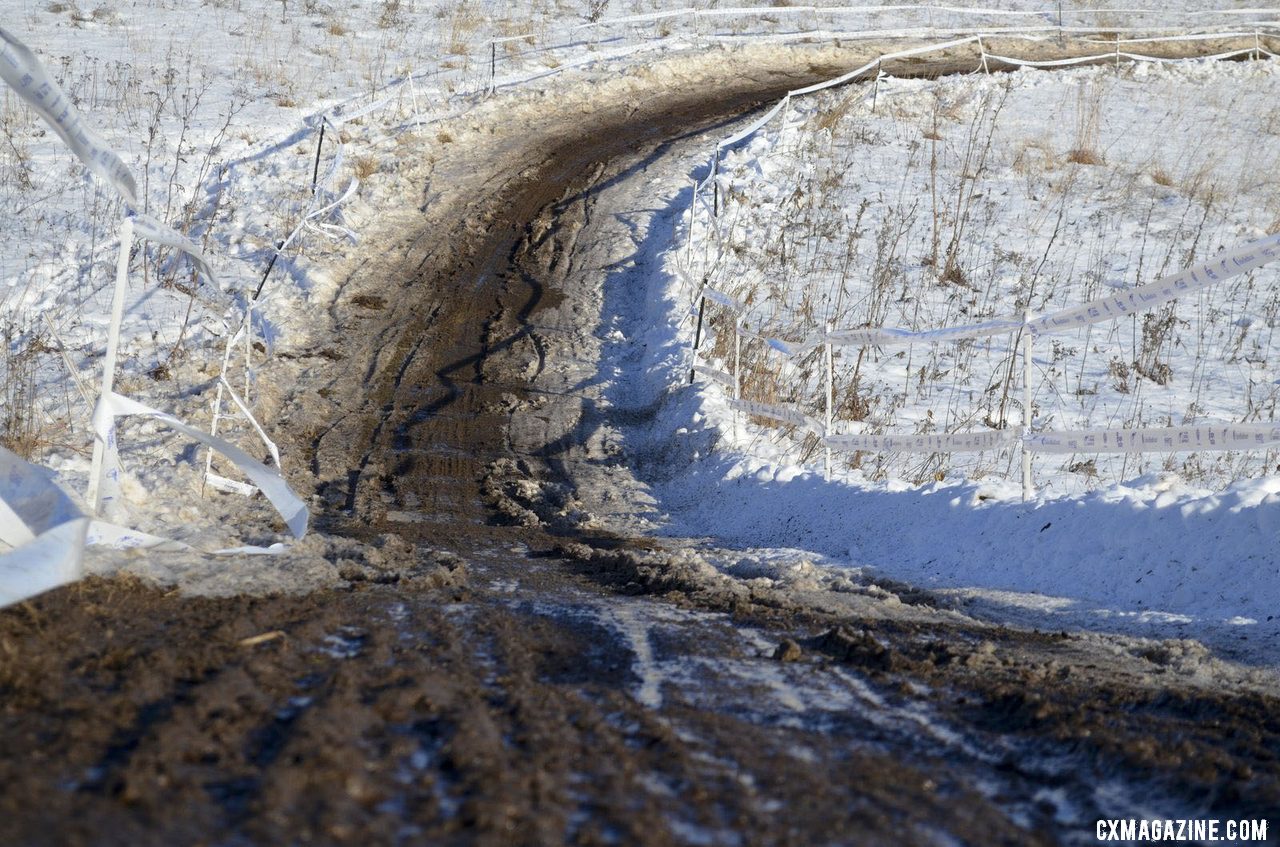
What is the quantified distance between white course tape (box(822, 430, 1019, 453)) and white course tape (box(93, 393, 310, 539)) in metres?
4.45

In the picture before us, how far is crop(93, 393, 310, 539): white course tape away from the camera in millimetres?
5301

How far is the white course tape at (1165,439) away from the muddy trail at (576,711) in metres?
1.54

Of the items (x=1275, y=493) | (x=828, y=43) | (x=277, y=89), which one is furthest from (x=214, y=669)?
(x=828, y=43)

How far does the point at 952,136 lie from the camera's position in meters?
19.9

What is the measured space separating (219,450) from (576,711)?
3086mm

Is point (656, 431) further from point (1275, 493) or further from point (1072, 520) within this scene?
point (1275, 493)

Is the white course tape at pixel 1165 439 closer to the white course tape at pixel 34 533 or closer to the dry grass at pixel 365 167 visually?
the white course tape at pixel 34 533

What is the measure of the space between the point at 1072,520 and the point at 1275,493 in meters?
1.14

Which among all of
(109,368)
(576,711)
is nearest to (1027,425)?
(576,711)

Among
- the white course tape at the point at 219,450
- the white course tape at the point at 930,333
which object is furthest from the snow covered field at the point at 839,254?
the white course tape at the point at 930,333

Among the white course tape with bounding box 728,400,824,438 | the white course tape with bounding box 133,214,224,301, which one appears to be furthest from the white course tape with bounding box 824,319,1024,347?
the white course tape with bounding box 133,214,224,301

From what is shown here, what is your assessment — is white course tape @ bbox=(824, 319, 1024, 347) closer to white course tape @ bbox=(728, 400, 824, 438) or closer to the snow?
white course tape @ bbox=(728, 400, 824, 438)

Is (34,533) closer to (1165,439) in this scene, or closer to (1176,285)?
(1165,439)

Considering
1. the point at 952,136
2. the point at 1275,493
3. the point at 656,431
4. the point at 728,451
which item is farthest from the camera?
the point at 952,136
